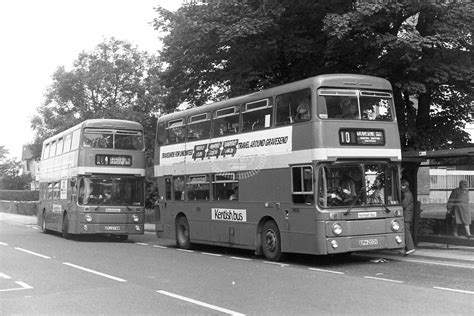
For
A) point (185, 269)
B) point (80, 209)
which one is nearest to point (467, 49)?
point (185, 269)

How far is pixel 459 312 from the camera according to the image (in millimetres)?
7238

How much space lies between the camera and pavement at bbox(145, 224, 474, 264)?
12.9 meters

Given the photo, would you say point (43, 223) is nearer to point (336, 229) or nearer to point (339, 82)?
point (336, 229)

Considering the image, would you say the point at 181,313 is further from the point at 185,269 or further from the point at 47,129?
the point at 47,129

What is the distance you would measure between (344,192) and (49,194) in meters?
16.4

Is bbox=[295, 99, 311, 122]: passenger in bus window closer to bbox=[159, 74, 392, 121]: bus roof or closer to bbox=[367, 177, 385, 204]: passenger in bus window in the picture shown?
bbox=[159, 74, 392, 121]: bus roof

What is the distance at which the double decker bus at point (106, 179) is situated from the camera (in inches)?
781

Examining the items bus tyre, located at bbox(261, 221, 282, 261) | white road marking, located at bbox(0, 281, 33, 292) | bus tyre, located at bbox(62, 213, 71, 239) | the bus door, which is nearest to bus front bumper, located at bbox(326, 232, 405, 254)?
the bus door

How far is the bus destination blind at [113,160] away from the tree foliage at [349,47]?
3.91 metres

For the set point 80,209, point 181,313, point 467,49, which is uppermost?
point 467,49

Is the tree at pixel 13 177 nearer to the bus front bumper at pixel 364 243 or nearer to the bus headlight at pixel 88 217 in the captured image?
the bus headlight at pixel 88 217

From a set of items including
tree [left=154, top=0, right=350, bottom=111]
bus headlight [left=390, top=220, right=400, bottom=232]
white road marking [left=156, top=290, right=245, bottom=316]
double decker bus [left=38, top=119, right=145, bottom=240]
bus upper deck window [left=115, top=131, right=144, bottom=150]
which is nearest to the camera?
white road marking [left=156, top=290, right=245, bottom=316]

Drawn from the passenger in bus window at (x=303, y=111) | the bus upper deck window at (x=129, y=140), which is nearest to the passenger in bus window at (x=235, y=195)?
the passenger in bus window at (x=303, y=111)

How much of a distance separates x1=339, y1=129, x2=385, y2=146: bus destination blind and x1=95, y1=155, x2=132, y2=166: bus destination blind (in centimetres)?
1034
